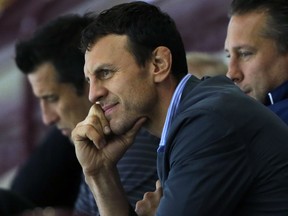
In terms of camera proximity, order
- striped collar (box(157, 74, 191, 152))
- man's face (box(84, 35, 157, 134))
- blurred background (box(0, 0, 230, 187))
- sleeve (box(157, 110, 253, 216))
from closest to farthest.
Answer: sleeve (box(157, 110, 253, 216))
striped collar (box(157, 74, 191, 152))
man's face (box(84, 35, 157, 134))
blurred background (box(0, 0, 230, 187))

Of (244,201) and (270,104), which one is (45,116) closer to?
(270,104)

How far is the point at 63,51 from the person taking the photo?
3.80 meters

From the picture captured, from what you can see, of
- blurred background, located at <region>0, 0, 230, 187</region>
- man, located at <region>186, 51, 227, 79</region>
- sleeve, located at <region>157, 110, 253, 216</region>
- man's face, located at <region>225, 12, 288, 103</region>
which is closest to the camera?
sleeve, located at <region>157, 110, 253, 216</region>

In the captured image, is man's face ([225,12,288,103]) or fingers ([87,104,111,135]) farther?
man's face ([225,12,288,103])

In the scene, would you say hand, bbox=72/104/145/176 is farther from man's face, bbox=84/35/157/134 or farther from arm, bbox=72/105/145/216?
man's face, bbox=84/35/157/134

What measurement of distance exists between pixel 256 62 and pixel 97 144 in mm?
714

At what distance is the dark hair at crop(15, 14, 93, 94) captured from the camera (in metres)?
3.78

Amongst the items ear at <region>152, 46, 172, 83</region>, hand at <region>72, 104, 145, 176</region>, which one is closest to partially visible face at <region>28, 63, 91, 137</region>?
hand at <region>72, 104, 145, 176</region>

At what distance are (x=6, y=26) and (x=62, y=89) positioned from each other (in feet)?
4.25

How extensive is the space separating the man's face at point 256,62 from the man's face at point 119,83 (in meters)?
0.64

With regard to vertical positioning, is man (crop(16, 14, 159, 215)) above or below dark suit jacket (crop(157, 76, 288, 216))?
above

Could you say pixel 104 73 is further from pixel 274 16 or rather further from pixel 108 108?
pixel 274 16

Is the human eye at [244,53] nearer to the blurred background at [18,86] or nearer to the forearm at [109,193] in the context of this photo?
the forearm at [109,193]

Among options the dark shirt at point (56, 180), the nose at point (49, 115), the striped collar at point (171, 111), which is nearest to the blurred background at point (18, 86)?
the dark shirt at point (56, 180)
